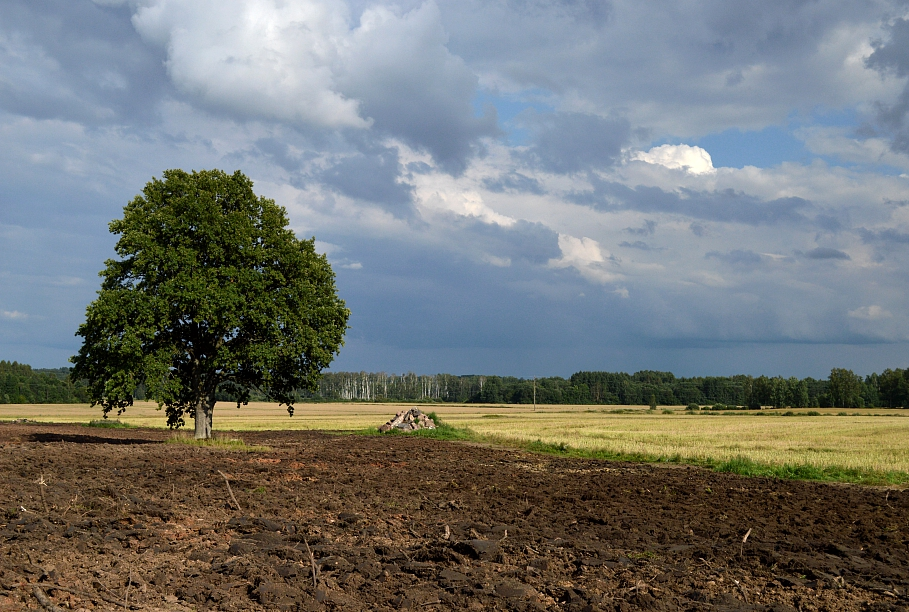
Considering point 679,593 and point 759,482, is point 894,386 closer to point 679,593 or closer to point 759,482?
point 759,482

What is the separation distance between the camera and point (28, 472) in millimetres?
17891

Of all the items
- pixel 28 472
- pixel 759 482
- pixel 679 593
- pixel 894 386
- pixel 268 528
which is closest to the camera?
pixel 679 593

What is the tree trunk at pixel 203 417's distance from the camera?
30906 mm

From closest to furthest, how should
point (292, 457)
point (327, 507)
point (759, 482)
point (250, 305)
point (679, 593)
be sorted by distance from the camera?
1. point (679, 593)
2. point (327, 507)
3. point (759, 482)
4. point (292, 457)
5. point (250, 305)

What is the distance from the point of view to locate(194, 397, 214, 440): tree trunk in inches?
1217

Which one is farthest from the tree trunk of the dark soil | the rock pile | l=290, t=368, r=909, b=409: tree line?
l=290, t=368, r=909, b=409: tree line

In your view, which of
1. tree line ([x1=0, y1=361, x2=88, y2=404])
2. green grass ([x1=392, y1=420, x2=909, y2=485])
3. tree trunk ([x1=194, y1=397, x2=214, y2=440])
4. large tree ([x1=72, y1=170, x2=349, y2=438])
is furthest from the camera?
tree line ([x1=0, y1=361, x2=88, y2=404])

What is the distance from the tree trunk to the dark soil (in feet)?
34.0

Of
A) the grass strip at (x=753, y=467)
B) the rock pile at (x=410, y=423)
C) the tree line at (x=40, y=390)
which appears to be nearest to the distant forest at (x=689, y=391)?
the tree line at (x=40, y=390)

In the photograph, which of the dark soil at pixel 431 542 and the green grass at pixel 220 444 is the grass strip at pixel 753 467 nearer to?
the dark soil at pixel 431 542

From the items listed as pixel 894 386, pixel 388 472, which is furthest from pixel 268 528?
pixel 894 386

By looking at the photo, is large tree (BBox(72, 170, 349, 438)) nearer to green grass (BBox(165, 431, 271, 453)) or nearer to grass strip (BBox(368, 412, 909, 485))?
green grass (BBox(165, 431, 271, 453))

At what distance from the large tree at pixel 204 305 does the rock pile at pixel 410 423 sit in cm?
1527

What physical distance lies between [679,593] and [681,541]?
3540 millimetres
